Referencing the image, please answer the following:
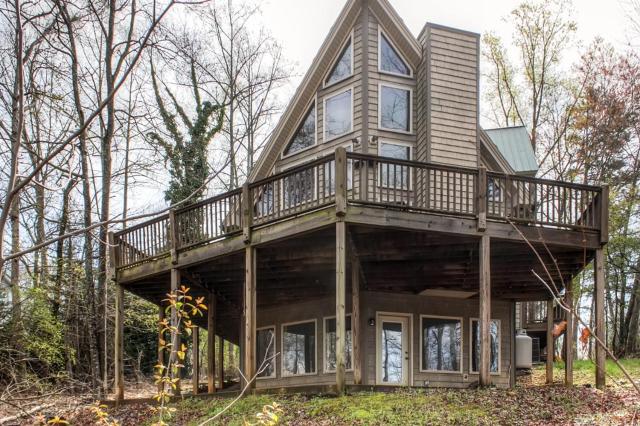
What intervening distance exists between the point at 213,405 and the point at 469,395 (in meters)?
4.42

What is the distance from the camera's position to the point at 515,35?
2931 cm

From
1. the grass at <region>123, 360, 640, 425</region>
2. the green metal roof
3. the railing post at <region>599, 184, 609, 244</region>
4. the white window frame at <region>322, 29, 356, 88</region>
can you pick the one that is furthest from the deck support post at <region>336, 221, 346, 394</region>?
the green metal roof

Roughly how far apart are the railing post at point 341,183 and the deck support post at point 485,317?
254cm

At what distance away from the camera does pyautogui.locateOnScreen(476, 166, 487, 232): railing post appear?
12.5 meters

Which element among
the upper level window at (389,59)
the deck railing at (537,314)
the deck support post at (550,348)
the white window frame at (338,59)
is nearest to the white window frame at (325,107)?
the white window frame at (338,59)

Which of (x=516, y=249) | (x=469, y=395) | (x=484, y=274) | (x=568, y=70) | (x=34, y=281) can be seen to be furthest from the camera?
(x=568, y=70)

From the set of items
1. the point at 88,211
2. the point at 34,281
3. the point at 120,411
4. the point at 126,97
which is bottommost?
the point at 120,411

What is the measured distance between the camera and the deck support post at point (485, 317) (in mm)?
12125

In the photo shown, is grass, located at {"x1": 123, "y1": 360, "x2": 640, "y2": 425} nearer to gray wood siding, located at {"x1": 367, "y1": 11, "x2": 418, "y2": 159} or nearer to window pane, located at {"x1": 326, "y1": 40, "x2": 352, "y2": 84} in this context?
gray wood siding, located at {"x1": 367, "y1": 11, "x2": 418, "y2": 159}

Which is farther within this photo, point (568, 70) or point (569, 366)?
point (568, 70)

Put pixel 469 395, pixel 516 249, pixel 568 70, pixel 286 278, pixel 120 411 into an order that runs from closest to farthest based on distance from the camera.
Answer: pixel 469 395
pixel 516 249
pixel 120 411
pixel 286 278
pixel 568 70

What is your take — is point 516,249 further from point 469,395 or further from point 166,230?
point 166,230

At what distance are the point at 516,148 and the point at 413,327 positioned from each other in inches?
261

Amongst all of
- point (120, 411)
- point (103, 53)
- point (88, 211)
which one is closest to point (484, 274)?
point (120, 411)
